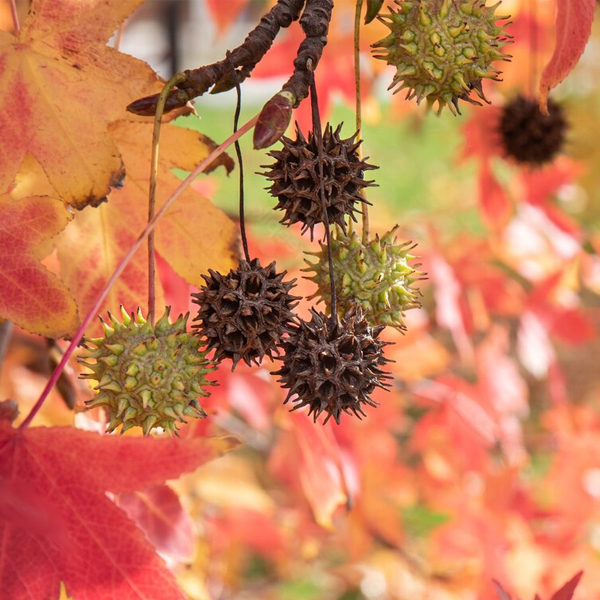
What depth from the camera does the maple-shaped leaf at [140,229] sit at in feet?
3.35

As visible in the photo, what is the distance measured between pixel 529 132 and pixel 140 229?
1.03 m

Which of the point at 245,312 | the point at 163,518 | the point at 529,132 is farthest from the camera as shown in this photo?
the point at 529,132

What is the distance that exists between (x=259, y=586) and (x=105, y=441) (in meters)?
2.01

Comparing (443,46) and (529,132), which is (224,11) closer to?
(529,132)

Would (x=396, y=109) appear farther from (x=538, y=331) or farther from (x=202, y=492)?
(x=202, y=492)

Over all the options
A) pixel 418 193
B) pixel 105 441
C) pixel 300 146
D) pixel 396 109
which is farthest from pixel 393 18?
pixel 418 193

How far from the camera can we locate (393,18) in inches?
35.3

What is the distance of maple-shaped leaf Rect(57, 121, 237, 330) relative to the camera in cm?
102

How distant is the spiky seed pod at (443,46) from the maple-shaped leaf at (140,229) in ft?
0.88

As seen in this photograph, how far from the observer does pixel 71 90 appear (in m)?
0.95

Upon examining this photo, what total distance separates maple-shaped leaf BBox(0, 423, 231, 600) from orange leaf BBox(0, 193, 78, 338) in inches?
5.2

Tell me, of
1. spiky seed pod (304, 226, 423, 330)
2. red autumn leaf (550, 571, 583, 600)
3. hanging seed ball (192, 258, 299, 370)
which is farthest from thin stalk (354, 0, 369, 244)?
red autumn leaf (550, 571, 583, 600)

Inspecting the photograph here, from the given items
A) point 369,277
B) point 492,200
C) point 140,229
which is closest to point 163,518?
point 140,229

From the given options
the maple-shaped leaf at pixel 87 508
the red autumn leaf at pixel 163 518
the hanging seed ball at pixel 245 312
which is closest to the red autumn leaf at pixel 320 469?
the red autumn leaf at pixel 163 518
